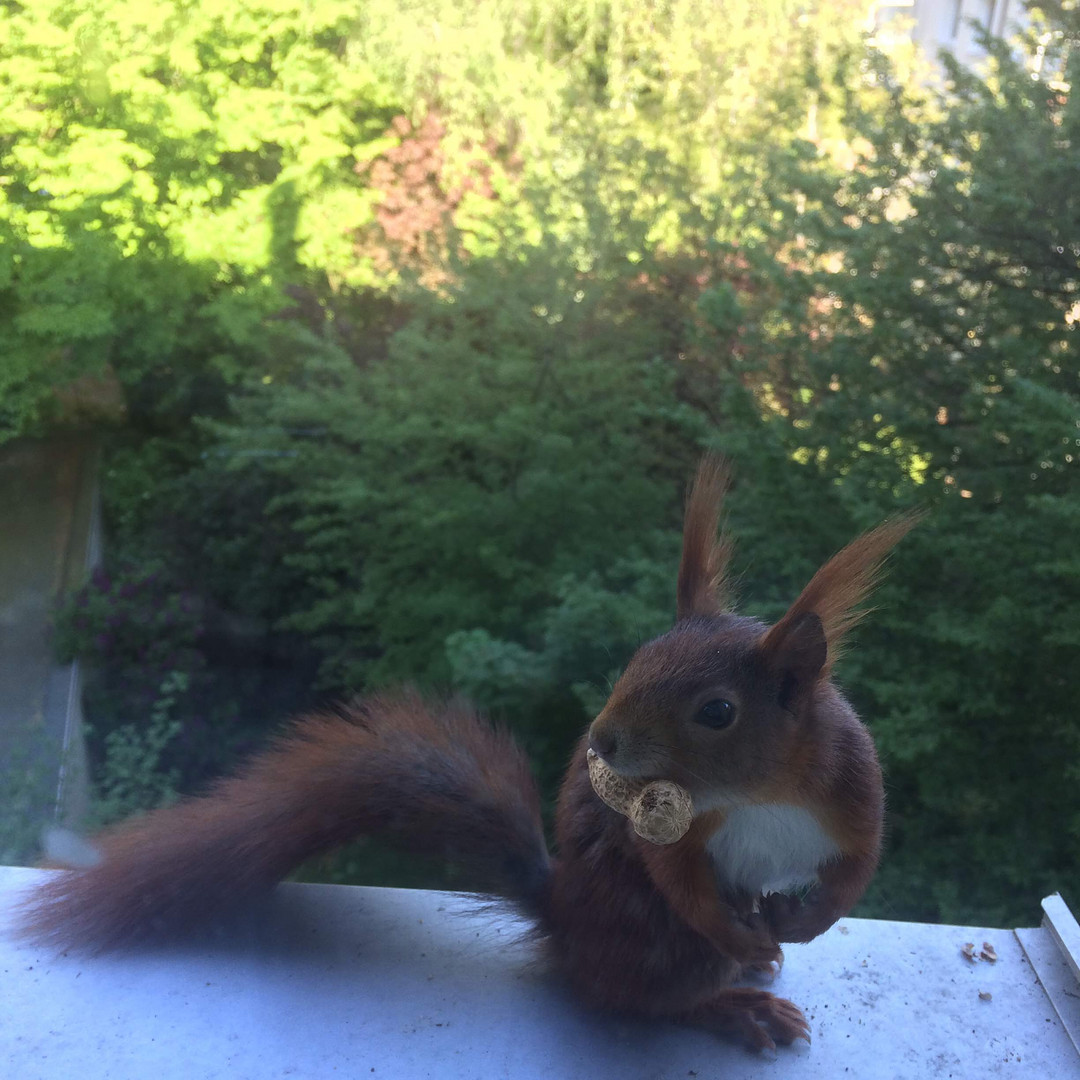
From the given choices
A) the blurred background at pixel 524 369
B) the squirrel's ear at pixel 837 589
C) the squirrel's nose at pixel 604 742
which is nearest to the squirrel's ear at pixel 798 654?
the squirrel's ear at pixel 837 589

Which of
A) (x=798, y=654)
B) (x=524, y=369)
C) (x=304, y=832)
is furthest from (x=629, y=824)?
(x=524, y=369)

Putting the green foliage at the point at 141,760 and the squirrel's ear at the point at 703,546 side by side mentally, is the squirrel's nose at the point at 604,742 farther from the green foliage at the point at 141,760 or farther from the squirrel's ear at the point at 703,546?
the green foliage at the point at 141,760

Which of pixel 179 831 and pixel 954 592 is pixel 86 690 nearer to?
pixel 179 831

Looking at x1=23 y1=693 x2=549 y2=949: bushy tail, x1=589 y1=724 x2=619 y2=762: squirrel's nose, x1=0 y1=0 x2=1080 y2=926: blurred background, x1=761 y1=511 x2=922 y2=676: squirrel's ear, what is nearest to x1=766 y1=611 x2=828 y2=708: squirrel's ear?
x1=761 y1=511 x2=922 y2=676: squirrel's ear

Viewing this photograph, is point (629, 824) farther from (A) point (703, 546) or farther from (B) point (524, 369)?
(B) point (524, 369)

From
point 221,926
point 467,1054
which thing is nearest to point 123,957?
point 221,926

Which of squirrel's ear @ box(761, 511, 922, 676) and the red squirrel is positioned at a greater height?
squirrel's ear @ box(761, 511, 922, 676)

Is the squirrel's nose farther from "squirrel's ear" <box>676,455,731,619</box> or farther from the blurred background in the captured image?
the blurred background
